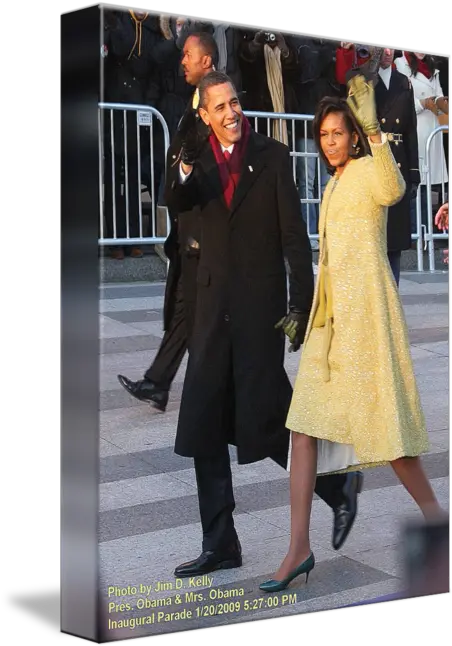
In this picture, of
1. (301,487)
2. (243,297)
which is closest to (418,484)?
(301,487)

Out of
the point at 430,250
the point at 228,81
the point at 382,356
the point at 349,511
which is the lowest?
the point at 349,511

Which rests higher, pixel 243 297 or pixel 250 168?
pixel 250 168

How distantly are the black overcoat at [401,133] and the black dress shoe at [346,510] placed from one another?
0.85 m

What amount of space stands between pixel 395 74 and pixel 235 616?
6.58ft

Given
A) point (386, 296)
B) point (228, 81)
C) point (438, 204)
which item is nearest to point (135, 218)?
point (228, 81)

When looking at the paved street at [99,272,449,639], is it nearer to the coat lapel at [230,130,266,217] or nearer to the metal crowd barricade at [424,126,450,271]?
the metal crowd barricade at [424,126,450,271]

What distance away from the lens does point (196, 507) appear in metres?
4.45

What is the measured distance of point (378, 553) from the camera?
15.4 feet

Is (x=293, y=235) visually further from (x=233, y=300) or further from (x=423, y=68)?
(x=423, y=68)

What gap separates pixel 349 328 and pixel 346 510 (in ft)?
2.18

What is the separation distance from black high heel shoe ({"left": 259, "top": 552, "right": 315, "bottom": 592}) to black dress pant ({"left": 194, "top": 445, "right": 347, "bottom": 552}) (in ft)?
0.65

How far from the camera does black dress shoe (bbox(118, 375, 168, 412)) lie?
13.9ft

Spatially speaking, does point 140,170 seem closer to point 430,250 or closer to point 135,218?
point 135,218

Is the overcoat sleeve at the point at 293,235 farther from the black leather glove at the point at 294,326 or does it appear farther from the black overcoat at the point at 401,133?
the black overcoat at the point at 401,133
